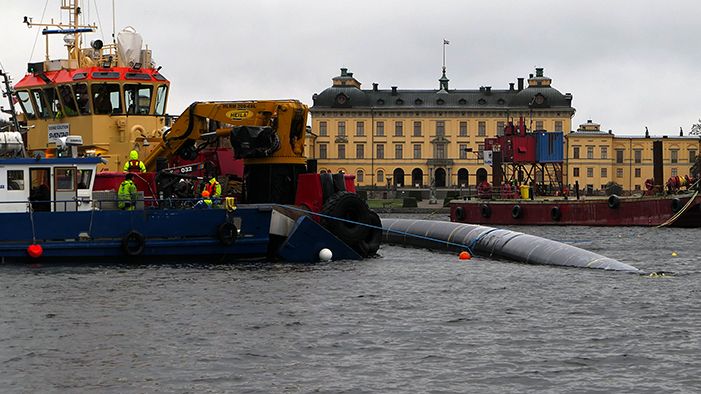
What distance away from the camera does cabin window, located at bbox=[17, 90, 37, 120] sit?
41.6 m

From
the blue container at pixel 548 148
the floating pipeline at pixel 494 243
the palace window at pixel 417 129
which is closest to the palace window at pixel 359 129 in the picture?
the palace window at pixel 417 129

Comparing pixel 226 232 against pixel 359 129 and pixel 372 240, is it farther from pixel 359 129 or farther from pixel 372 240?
pixel 359 129

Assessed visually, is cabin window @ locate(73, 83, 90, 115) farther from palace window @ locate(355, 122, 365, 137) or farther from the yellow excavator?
palace window @ locate(355, 122, 365, 137)

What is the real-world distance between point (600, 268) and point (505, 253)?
501 centimetres

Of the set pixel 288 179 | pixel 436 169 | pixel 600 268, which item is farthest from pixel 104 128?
pixel 436 169

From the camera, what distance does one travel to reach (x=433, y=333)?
77.8ft

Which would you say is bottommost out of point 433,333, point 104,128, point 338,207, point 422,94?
point 433,333

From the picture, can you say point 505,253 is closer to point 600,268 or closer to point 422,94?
point 600,268

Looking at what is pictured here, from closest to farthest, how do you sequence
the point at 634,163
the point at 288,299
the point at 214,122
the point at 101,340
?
the point at 101,340 → the point at 288,299 → the point at 214,122 → the point at 634,163

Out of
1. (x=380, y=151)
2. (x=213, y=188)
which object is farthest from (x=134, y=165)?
(x=380, y=151)

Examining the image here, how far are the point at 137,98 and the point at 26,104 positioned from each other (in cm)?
447

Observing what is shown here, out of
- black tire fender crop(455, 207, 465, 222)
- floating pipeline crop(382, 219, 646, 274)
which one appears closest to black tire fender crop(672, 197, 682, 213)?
black tire fender crop(455, 207, 465, 222)

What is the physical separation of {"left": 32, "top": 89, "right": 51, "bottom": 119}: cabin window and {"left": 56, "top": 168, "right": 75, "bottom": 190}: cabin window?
710 centimetres

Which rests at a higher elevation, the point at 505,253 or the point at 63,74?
the point at 63,74
